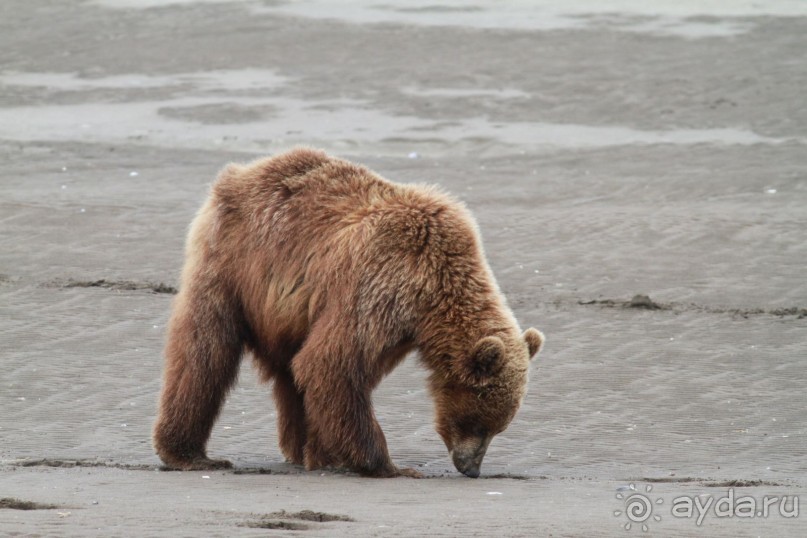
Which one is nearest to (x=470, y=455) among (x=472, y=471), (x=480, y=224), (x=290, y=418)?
(x=472, y=471)

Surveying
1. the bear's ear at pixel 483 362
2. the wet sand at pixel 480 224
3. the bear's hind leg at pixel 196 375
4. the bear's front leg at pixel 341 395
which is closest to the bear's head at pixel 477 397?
the bear's ear at pixel 483 362

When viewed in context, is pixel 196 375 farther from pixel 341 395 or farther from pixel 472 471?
pixel 472 471

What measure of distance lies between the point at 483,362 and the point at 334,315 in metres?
0.85

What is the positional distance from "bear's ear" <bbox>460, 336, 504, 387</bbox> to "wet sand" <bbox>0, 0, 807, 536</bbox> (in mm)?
565


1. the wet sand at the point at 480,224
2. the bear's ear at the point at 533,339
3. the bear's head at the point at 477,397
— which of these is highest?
the bear's ear at the point at 533,339

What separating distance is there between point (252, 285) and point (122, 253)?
521cm

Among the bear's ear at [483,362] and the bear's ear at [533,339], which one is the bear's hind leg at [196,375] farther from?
the bear's ear at [533,339]

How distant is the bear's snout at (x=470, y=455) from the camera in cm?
747

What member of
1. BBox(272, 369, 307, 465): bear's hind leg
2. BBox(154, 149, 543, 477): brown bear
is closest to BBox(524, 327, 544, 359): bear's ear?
BBox(154, 149, 543, 477): brown bear

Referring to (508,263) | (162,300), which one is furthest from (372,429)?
(508,263)

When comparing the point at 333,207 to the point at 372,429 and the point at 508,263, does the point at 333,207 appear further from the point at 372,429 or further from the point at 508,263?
the point at 508,263

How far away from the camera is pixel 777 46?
2100 centimetres

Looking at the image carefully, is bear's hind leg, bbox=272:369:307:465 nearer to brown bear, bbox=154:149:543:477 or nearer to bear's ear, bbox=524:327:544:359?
brown bear, bbox=154:149:543:477

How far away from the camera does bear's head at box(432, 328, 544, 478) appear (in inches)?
289
